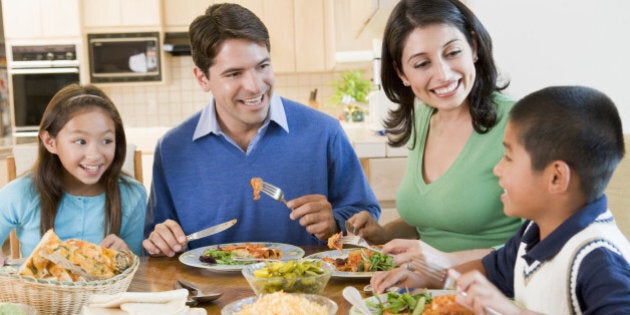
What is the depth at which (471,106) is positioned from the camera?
1.81 m

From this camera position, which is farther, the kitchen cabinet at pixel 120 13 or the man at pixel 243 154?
the kitchen cabinet at pixel 120 13

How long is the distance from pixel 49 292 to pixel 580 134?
101 cm

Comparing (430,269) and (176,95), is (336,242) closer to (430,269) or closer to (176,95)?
(430,269)

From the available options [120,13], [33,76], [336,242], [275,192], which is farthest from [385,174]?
[33,76]

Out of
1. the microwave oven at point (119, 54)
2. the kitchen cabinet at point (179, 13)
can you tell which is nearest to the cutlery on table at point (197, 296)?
the microwave oven at point (119, 54)

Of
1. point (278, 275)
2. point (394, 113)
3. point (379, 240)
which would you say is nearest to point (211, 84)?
point (394, 113)

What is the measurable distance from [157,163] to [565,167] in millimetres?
1421

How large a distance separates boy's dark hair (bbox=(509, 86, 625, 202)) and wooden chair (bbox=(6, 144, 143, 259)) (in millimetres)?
1843

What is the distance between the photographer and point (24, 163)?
2.71 meters

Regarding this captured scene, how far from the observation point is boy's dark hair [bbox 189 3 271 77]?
6.68 ft

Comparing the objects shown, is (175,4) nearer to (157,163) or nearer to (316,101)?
(316,101)

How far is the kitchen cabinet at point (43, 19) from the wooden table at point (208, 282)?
16.1 ft

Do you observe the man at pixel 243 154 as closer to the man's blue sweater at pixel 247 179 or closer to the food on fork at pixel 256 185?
the man's blue sweater at pixel 247 179

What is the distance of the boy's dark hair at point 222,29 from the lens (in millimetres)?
2035
